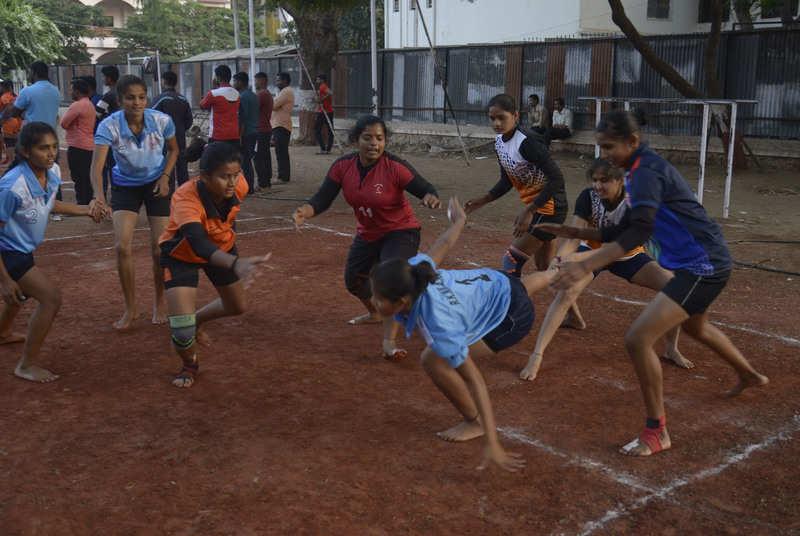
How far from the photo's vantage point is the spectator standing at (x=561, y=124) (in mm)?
19734

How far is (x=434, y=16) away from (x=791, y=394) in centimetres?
3035

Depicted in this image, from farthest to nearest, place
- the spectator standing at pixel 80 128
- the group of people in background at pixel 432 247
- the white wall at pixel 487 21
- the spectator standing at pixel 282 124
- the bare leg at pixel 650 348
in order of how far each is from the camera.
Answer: the white wall at pixel 487 21 < the spectator standing at pixel 282 124 < the spectator standing at pixel 80 128 < the bare leg at pixel 650 348 < the group of people in background at pixel 432 247

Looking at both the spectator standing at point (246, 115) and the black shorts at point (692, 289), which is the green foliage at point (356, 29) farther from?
the black shorts at point (692, 289)

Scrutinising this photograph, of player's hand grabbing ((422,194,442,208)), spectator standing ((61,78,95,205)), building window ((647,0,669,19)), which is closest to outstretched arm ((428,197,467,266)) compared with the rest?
player's hand grabbing ((422,194,442,208))

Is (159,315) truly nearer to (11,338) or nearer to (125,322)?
(125,322)

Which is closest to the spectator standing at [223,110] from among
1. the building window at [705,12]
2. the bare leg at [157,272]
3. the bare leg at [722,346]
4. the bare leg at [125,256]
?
the bare leg at [157,272]

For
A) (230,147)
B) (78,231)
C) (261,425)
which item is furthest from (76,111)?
(261,425)

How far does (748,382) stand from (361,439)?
2.45 meters

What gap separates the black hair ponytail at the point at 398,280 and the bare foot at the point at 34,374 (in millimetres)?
2940

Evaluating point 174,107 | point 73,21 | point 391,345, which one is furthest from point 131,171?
point 73,21

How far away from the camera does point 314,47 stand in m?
23.1

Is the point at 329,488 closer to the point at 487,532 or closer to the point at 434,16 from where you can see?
the point at 487,532

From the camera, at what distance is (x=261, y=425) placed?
470cm

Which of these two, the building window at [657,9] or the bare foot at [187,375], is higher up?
the building window at [657,9]
